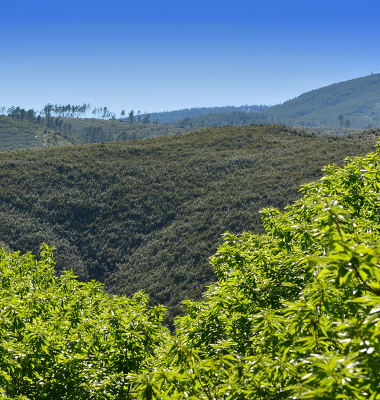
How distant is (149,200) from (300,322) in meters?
Answer: 32.0

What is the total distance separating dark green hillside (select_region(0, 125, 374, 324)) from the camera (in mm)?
25594

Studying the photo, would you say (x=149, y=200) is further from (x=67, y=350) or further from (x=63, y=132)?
(x=63, y=132)

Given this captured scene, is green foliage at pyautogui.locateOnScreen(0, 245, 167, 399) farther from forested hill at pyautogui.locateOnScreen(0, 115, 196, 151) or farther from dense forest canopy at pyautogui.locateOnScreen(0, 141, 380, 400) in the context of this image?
forested hill at pyautogui.locateOnScreen(0, 115, 196, 151)

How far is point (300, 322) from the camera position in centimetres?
356

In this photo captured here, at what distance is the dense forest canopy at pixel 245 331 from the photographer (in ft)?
8.26

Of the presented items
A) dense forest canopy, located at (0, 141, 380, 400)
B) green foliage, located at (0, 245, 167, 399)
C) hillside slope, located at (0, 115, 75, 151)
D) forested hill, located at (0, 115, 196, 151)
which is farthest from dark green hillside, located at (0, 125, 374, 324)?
forested hill, located at (0, 115, 196, 151)

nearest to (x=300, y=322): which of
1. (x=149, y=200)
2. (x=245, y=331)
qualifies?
(x=245, y=331)

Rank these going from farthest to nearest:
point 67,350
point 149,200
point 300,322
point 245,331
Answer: point 149,200 → point 245,331 → point 67,350 → point 300,322

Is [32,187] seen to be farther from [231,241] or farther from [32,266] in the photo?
[231,241]

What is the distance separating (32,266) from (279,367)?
8.59 metres

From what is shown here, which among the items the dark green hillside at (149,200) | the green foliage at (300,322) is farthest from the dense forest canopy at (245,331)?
the dark green hillside at (149,200)

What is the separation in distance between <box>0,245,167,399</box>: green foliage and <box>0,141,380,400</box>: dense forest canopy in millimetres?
25

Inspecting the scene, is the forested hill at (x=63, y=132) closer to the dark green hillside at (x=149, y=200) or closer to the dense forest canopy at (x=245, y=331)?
the dark green hillside at (x=149, y=200)

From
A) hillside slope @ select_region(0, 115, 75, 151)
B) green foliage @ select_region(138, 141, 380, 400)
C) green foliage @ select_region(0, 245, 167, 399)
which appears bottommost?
green foliage @ select_region(0, 245, 167, 399)
